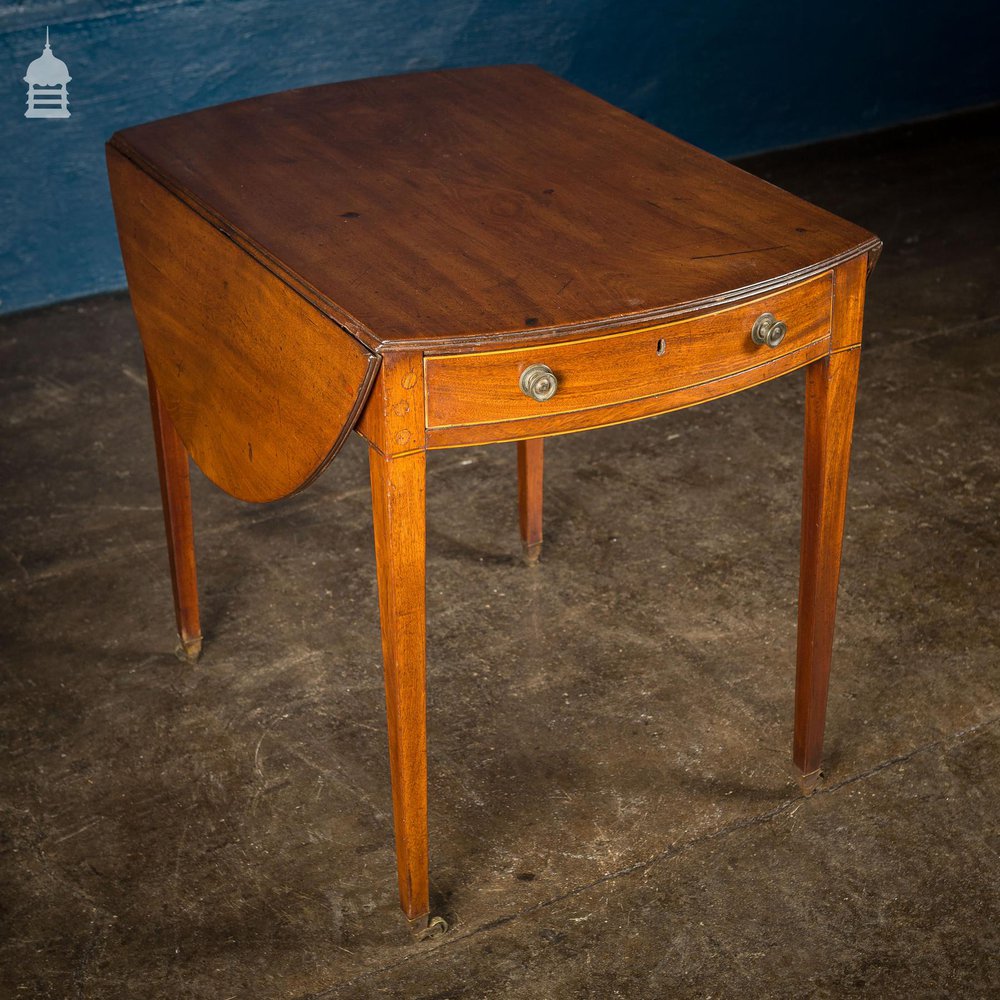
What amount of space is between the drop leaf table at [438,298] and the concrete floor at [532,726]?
153 mm

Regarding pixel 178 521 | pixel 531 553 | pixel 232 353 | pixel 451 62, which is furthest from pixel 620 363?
pixel 451 62

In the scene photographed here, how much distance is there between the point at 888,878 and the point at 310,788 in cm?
77

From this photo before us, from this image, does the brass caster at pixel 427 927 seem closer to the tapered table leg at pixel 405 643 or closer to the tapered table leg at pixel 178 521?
the tapered table leg at pixel 405 643

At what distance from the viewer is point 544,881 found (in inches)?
70.9

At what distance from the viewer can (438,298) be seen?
1459 millimetres

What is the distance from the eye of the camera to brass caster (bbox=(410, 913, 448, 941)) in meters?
1.71

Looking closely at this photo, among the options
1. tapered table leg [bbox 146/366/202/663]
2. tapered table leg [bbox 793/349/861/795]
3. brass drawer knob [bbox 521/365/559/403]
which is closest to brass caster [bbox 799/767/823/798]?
tapered table leg [bbox 793/349/861/795]

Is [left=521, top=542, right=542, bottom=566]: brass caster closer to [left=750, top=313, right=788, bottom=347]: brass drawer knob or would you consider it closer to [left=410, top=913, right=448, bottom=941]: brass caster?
[left=410, top=913, right=448, bottom=941]: brass caster

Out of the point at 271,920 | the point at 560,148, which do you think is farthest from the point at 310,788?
the point at 560,148

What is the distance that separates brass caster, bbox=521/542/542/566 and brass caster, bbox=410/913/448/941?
32.5 inches

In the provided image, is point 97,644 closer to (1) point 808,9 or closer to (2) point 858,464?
(2) point 858,464

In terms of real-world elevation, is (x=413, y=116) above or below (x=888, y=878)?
above

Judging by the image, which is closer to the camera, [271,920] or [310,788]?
[271,920]

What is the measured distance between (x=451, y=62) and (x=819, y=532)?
2453mm
